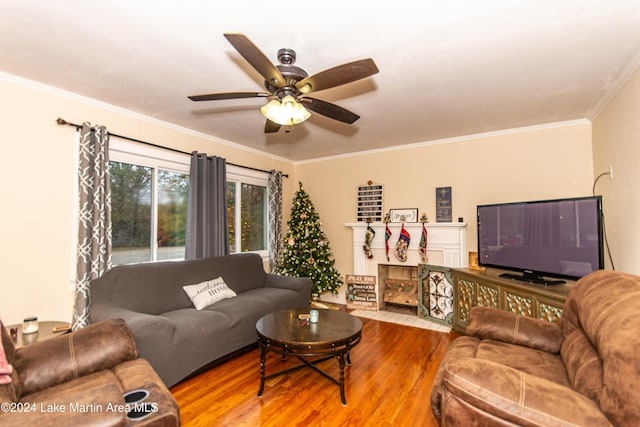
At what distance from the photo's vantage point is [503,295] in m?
3.21

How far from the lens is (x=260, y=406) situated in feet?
7.52

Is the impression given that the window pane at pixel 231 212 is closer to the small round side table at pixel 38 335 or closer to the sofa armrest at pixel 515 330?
the small round side table at pixel 38 335

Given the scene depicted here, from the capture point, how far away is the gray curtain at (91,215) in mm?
2863

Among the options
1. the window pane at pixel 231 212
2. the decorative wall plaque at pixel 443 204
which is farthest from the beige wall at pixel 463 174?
the window pane at pixel 231 212

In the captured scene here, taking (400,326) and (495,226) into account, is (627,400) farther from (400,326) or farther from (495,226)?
(400,326)

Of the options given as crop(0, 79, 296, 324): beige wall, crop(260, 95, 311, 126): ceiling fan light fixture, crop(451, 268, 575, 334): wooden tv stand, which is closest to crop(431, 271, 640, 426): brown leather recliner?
crop(451, 268, 575, 334): wooden tv stand

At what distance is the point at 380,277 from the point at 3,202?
447 cm

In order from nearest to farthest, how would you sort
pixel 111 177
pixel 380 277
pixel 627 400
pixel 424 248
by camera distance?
pixel 627 400
pixel 111 177
pixel 424 248
pixel 380 277

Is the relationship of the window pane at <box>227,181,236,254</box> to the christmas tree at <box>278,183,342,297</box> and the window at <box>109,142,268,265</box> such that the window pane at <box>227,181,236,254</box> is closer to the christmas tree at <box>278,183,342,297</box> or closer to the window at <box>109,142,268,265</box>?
the window at <box>109,142,268,265</box>

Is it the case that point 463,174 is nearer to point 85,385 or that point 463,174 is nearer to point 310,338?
point 310,338

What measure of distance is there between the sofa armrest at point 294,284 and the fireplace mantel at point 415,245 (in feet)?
3.82

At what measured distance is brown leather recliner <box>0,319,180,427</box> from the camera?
50.2 inches

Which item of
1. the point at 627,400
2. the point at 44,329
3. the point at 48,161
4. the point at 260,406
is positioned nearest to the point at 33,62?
the point at 48,161

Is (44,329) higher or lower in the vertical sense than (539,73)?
lower
